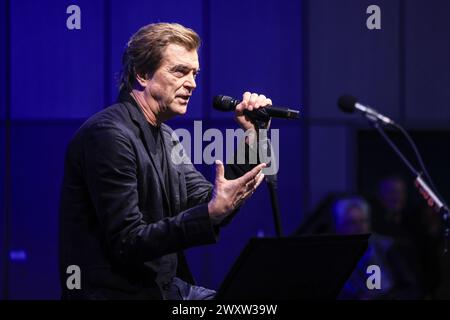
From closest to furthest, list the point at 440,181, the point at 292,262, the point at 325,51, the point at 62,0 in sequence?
the point at 292,262
the point at 62,0
the point at 325,51
the point at 440,181

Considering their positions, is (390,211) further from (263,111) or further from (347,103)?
(263,111)

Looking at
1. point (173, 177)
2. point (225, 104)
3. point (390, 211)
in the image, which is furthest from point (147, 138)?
point (390, 211)

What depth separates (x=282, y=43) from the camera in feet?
15.7

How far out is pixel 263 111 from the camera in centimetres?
237

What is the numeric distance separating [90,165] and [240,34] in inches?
102

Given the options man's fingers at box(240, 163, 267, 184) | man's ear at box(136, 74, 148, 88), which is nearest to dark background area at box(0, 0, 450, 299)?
man's ear at box(136, 74, 148, 88)

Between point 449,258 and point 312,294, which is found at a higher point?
point 312,294

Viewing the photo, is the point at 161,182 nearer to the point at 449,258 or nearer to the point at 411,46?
the point at 449,258

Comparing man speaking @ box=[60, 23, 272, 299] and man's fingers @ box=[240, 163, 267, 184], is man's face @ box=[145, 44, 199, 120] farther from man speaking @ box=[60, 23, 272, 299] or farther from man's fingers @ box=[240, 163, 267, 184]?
man's fingers @ box=[240, 163, 267, 184]

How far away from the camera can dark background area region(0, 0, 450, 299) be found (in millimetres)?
4293

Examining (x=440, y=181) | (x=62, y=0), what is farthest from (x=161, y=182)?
(x=440, y=181)

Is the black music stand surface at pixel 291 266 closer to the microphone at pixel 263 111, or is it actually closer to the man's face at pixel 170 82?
the microphone at pixel 263 111

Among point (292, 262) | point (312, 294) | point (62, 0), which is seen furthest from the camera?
point (62, 0)

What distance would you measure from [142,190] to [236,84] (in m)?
2.48
